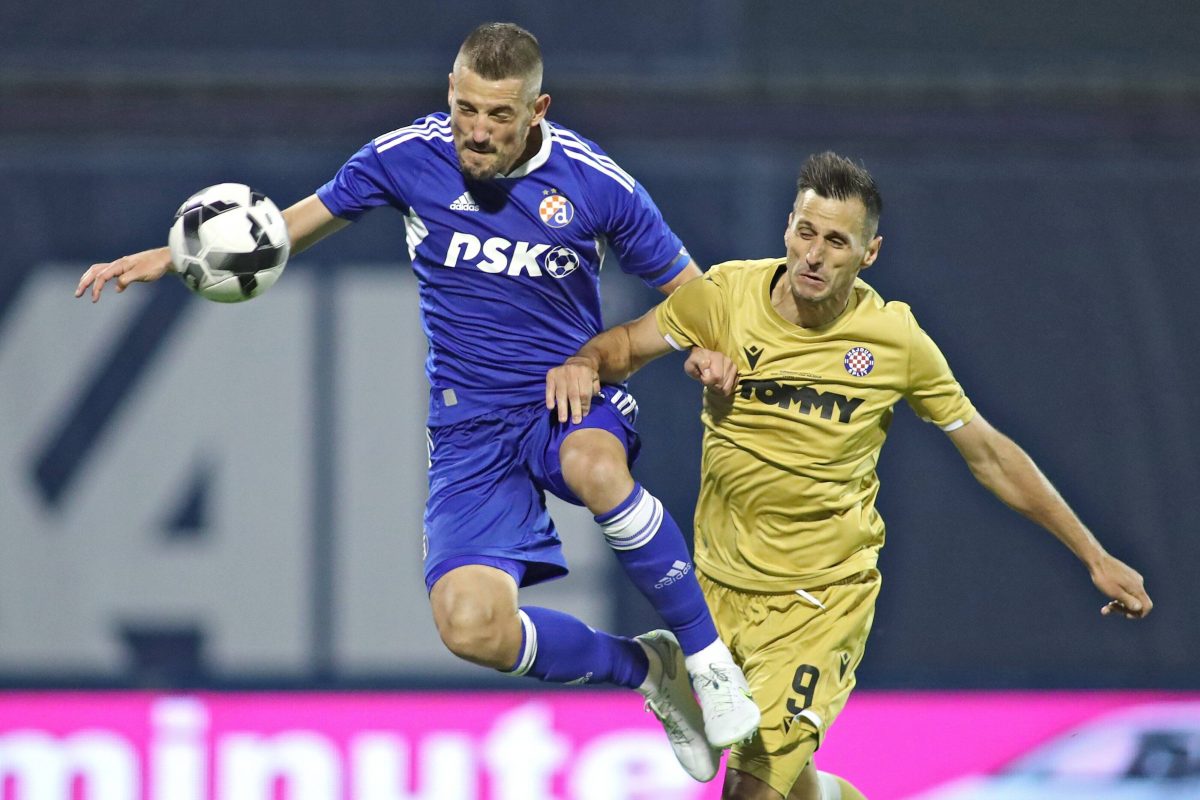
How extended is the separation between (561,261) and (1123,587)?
148 centimetres

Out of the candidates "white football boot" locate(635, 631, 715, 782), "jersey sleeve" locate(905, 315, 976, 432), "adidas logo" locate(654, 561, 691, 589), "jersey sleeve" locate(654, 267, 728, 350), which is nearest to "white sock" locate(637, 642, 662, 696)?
"white football boot" locate(635, 631, 715, 782)

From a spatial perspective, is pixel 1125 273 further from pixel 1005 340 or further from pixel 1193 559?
pixel 1193 559

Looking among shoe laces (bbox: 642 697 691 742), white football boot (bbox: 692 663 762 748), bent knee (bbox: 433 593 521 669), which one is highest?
bent knee (bbox: 433 593 521 669)

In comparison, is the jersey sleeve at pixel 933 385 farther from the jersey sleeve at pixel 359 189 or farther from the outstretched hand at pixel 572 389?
the jersey sleeve at pixel 359 189

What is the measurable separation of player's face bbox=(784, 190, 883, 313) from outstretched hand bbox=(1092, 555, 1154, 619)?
88cm

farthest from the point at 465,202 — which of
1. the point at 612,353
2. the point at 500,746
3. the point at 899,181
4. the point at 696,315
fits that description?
the point at 899,181

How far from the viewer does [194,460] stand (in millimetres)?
6172

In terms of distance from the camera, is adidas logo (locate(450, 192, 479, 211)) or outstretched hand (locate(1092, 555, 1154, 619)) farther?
adidas logo (locate(450, 192, 479, 211))

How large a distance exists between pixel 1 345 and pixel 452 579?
10.4ft

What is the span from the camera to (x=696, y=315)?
3.72 metres

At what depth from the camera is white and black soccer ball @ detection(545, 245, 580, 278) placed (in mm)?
3814

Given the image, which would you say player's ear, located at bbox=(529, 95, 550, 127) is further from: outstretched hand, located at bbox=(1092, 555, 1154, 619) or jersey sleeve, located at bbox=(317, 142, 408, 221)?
outstretched hand, located at bbox=(1092, 555, 1154, 619)

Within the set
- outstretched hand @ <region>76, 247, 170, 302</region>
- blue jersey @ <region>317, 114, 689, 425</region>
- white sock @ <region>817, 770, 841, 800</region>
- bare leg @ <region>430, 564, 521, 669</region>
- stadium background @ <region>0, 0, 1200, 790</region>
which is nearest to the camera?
outstretched hand @ <region>76, 247, 170, 302</region>

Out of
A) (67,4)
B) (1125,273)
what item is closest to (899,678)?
(1125,273)
